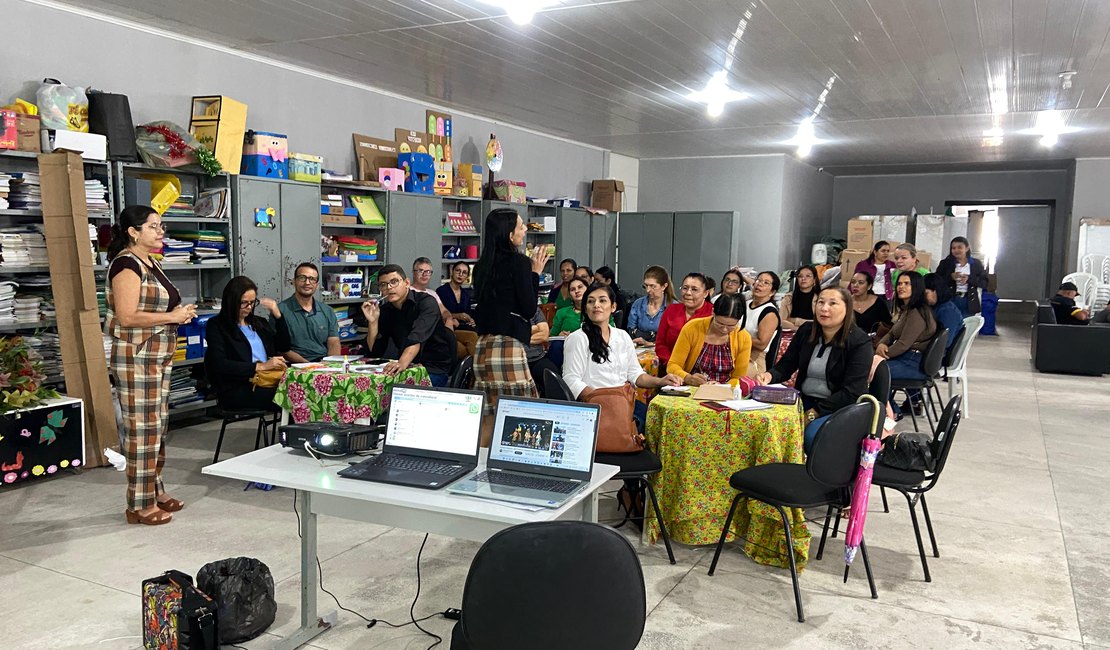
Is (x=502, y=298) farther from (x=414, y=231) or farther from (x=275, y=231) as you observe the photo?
(x=414, y=231)

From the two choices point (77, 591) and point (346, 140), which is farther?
point (346, 140)

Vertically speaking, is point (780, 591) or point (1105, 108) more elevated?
point (1105, 108)

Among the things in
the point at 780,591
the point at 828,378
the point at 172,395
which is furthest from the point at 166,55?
the point at 780,591

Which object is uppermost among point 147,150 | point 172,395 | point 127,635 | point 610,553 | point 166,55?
point 166,55

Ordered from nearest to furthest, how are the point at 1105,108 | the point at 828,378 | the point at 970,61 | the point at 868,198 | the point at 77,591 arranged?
the point at 77,591 → the point at 828,378 → the point at 970,61 → the point at 1105,108 → the point at 868,198

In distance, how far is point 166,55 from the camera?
6051 millimetres

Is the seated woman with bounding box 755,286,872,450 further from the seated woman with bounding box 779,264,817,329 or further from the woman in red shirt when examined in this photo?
the seated woman with bounding box 779,264,817,329

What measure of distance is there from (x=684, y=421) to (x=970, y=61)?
15.1ft

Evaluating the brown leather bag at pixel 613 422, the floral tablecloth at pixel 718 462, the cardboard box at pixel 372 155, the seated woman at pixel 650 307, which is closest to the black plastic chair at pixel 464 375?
the brown leather bag at pixel 613 422

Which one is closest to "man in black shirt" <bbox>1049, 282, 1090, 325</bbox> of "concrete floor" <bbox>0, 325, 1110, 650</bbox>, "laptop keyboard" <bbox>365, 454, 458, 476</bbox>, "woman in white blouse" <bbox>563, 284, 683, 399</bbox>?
"concrete floor" <bbox>0, 325, 1110, 650</bbox>

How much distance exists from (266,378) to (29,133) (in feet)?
6.77

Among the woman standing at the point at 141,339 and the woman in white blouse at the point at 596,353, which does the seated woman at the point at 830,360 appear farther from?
the woman standing at the point at 141,339

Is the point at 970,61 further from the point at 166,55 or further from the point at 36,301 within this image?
the point at 36,301

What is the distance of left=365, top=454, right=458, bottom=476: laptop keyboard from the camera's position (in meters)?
2.68
